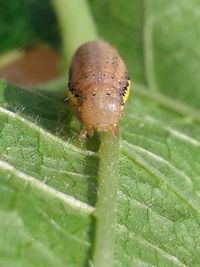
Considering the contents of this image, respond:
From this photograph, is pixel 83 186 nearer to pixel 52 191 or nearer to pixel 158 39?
pixel 52 191

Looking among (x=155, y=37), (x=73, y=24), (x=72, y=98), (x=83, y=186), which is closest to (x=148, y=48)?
(x=155, y=37)

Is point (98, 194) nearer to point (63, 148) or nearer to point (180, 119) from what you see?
point (63, 148)

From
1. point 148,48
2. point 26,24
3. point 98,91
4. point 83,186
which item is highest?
point 98,91

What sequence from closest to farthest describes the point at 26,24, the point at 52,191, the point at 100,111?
the point at 52,191 → the point at 100,111 → the point at 26,24

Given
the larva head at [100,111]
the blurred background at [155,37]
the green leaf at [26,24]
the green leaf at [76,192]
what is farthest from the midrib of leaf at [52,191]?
the green leaf at [26,24]

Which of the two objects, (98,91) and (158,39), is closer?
(98,91)

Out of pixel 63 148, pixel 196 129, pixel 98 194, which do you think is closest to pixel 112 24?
pixel 196 129

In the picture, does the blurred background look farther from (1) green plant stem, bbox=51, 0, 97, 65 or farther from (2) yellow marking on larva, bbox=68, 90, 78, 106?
(2) yellow marking on larva, bbox=68, 90, 78, 106
